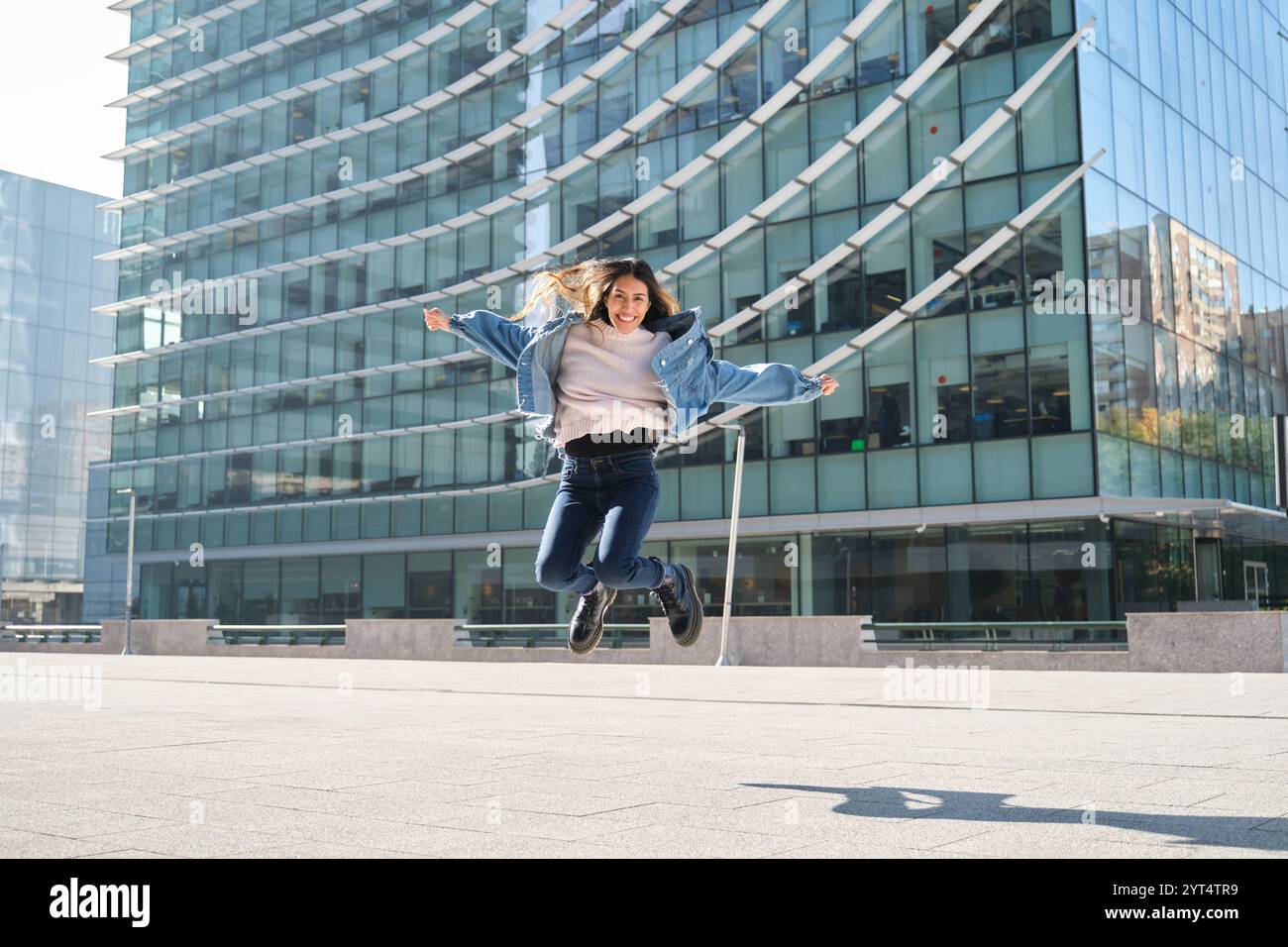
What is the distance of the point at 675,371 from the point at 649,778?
2.26 meters

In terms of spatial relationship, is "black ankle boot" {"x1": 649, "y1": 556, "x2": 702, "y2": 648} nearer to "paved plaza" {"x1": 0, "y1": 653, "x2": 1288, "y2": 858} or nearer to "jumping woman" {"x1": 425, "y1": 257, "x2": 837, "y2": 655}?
"jumping woman" {"x1": 425, "y1": 257, "x2": 837, "y2": 655}

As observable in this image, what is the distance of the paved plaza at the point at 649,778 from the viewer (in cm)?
496

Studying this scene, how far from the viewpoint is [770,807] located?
5.83m

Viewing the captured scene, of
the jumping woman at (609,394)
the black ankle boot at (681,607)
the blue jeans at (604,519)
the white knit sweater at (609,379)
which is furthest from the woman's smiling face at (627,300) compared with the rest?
the black ankle boot at (681,607)

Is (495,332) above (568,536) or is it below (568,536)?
above

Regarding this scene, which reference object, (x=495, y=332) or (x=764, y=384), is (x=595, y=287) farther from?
(x=764, y=384)

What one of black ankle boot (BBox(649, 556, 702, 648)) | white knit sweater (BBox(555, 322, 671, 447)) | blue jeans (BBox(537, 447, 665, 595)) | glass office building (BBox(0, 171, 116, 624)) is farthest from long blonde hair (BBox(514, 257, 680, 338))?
glass office building (BBox(0, 171, 116, 624))

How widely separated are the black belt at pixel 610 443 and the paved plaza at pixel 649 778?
1815 millimetres

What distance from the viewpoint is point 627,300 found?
288 inches

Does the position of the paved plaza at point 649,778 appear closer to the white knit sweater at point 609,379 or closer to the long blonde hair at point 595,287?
the white knit sweater at point 609,379

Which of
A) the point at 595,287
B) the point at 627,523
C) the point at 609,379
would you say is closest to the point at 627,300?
the point at 595,287

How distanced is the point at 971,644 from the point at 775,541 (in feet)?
36.6
